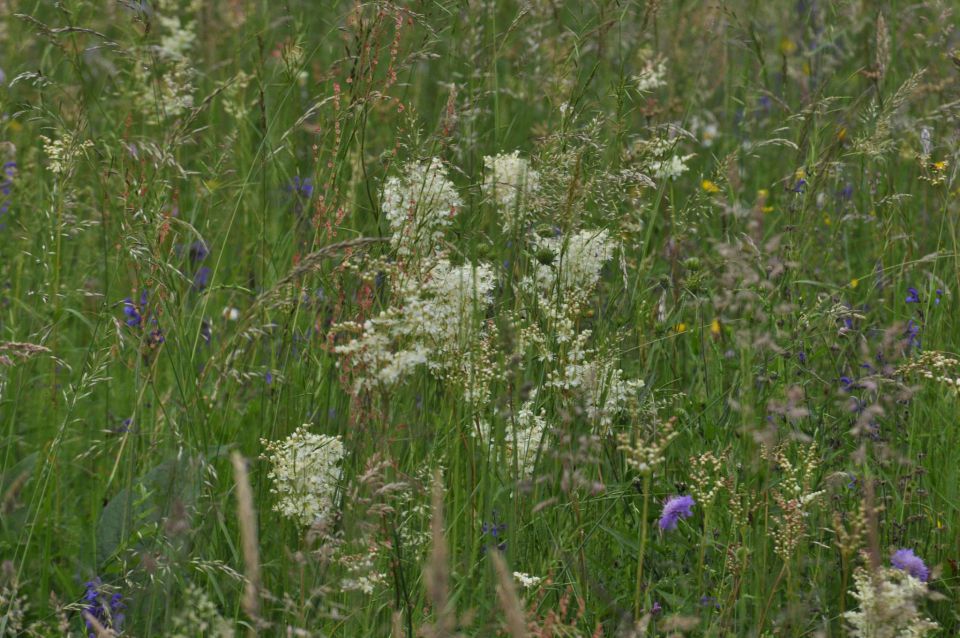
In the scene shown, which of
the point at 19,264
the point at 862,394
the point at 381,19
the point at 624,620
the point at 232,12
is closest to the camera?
the point at 624,620

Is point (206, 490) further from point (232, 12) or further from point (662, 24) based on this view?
point (662, 24)

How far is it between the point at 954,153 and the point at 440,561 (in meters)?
2.02

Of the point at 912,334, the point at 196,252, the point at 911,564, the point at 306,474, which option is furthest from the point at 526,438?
the point at 196,252

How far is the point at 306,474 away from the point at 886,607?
3.18 feet

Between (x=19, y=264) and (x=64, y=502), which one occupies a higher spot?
(x=19, y=264)

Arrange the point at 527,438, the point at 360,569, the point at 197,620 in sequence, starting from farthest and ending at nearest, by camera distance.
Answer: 1. the point at 527,438
2. the point at 360,569
3. the point at 197,620

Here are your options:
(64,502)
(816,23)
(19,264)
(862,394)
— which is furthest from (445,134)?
(816,23)

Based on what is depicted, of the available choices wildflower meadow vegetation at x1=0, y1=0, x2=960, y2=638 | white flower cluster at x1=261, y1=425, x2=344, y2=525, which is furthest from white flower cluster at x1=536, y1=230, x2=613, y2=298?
white flower cluster at x1=261, y1=425, x2=344, y2=525

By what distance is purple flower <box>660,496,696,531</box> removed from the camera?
209 cm

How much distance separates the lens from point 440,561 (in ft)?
3.61

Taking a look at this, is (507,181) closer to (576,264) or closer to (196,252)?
(576,264)

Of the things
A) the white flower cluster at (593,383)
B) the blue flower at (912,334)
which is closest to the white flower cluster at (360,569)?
the white flower cluster at (593,383)

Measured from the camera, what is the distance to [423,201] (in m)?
2.25

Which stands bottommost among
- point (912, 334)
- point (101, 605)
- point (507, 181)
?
point (101, 605)
